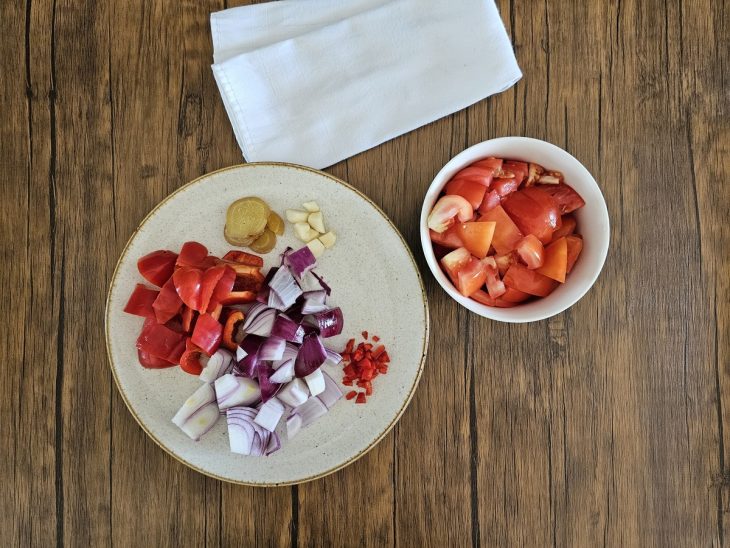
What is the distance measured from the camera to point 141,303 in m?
1.20

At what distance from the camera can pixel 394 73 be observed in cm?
133

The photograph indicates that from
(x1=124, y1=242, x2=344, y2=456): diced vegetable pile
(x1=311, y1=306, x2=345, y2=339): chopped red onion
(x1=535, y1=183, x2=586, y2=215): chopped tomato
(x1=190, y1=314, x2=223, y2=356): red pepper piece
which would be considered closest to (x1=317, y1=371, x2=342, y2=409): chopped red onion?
(x1=124, y1=242, x2=344, y2=456): diced vegetable pile

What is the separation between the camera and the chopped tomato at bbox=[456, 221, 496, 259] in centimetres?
113

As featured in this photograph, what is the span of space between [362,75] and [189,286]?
60 cm

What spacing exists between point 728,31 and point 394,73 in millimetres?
767

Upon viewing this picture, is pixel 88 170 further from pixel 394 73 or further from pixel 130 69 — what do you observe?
pixel 394 73

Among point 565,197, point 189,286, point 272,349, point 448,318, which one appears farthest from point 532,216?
point 189,286

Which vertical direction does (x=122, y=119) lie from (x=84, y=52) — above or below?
below

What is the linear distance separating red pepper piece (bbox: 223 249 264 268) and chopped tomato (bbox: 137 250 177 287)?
11 cm

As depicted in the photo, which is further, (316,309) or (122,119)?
(122,119)

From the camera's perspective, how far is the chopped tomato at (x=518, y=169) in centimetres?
118

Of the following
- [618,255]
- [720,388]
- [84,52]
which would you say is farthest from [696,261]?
[84,52]

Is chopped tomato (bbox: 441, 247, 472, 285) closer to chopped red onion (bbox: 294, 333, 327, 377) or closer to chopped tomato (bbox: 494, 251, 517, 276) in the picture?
chopped tomato (bbox: 494, 251, 517, 276)

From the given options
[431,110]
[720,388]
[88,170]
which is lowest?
[720,388]
